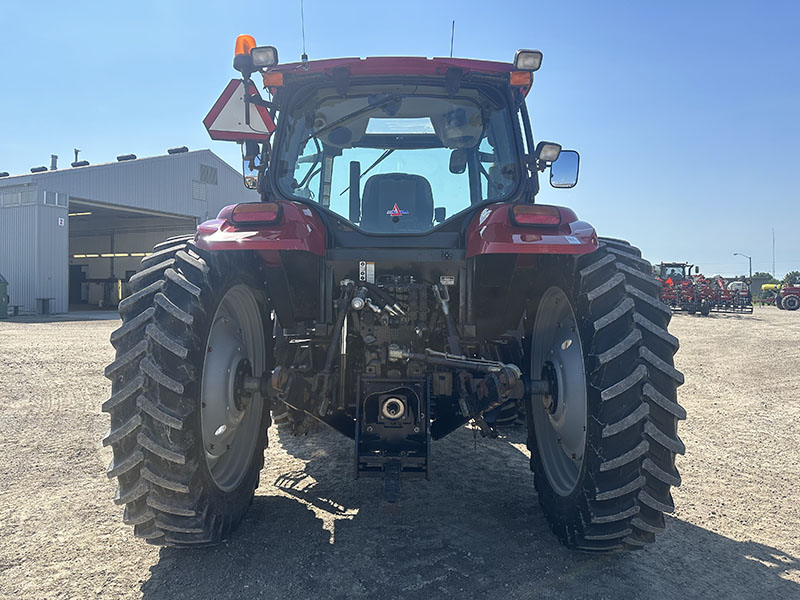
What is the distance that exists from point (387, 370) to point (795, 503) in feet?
8.73

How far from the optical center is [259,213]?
102 inches

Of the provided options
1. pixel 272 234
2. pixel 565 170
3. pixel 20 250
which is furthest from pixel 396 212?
pixel 20 250

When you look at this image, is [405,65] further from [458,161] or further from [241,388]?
[241,388]

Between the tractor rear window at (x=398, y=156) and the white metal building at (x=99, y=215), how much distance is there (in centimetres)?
1930

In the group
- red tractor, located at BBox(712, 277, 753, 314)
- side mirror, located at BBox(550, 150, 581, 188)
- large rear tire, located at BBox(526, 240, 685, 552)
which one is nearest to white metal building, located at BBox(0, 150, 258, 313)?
side mirror, located at BBox(550, 150, 581, 188)

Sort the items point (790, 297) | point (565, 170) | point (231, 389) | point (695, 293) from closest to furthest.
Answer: point (231, 389), point (565, 170), point (695, 293), point (790, 297)

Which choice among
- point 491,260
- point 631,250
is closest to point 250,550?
point 491,260

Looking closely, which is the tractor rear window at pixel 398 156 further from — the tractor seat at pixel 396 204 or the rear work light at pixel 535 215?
the rear work light at pixel 535 215

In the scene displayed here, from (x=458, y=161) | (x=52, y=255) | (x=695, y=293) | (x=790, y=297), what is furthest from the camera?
(x=790, y=297)

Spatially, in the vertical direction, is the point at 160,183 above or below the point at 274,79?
above

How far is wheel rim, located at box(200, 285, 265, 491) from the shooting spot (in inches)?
104

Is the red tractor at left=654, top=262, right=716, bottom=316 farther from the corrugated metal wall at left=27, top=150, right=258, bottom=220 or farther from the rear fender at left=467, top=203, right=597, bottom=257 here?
the rear fender at left=467, top=203, right=597, bottom=257

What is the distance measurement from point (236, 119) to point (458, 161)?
56.1 inches

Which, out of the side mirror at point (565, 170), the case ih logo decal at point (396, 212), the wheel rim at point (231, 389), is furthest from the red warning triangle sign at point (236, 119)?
the side mirror at point (565, 170)
